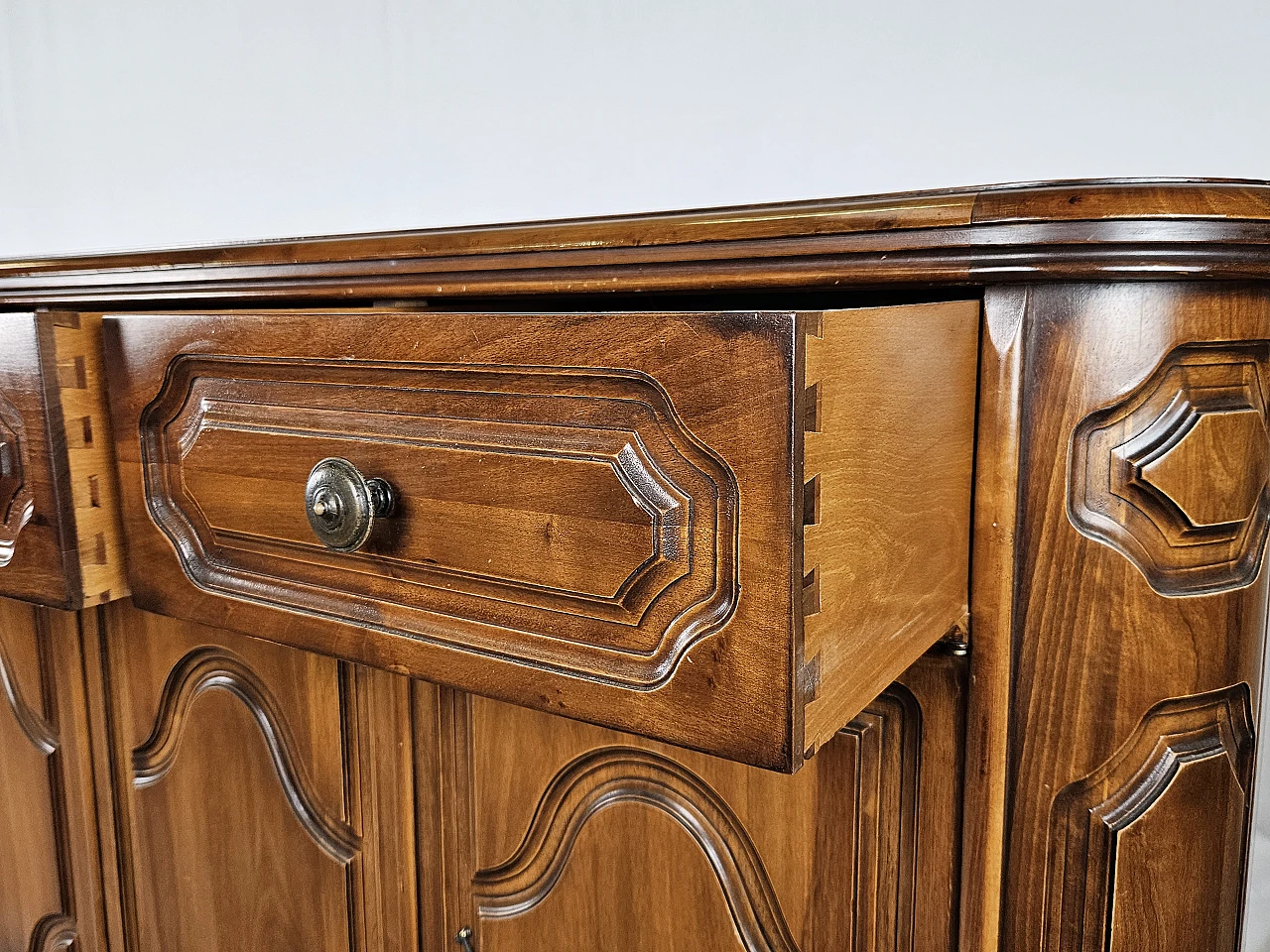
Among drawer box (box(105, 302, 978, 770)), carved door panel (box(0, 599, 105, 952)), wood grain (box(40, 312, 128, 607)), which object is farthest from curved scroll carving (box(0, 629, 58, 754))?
drawer box (box(105, 302, 978, 770))

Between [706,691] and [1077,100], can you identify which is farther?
[1077,100]

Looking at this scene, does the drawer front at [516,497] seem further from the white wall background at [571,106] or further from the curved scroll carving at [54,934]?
the white wall background at [571,106]

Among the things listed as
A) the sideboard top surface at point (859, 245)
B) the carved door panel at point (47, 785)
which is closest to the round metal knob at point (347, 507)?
the sideboard top surface at point (859, 245)

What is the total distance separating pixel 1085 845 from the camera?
0.39 metres

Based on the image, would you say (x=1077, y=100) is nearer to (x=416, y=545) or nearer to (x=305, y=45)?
(x=416, y=545)

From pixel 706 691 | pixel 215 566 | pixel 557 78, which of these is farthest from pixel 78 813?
pixel 557 78

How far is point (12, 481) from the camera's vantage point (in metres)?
0.55

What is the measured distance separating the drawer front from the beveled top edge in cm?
8

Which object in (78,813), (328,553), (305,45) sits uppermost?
(305,45)

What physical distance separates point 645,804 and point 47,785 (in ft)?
1.59

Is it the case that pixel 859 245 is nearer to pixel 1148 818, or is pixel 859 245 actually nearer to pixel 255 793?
pixel 1148 818

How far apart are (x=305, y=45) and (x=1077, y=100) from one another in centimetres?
84

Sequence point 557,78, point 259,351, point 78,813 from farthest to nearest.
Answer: point 557,78
point 78,813
point 259,351

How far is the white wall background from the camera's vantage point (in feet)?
2.38
